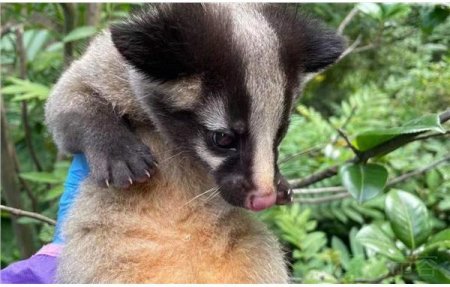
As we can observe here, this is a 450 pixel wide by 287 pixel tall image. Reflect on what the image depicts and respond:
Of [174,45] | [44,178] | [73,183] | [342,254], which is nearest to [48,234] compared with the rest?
[44,178]

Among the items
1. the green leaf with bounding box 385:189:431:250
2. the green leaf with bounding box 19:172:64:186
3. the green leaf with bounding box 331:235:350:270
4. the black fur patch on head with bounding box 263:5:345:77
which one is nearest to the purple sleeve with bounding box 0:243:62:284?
the green leaf with bounding box 19:172:64:186

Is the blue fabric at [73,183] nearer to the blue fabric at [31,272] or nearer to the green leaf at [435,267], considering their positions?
the blue fabric at [31,272]

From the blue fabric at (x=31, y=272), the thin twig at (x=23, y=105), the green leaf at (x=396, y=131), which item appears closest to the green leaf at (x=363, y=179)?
the green leaf at (x=396, y=131)

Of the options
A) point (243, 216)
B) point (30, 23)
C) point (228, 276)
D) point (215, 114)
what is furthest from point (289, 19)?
point (30, 23)

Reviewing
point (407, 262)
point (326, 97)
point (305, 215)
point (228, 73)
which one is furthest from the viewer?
point (326, 97)

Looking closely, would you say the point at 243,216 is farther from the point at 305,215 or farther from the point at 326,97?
the point at 326,97

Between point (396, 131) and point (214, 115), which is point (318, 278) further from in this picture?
point (214, 115)
